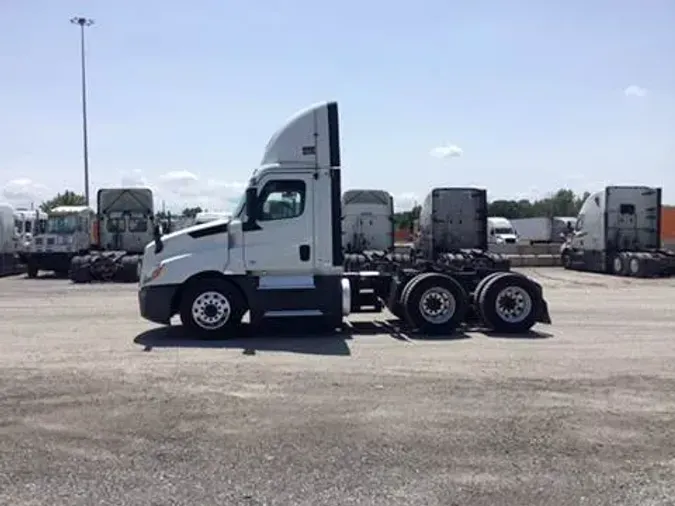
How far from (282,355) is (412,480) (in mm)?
5941

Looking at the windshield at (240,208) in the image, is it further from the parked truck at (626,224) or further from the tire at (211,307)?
the parked truck at (626,224)

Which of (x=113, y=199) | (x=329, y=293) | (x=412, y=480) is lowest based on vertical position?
(x=412, y=480)

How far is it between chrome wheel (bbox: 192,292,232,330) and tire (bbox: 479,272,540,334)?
4.36m

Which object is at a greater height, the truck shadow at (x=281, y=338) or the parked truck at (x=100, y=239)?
the parked truck at (x=100, y=239)

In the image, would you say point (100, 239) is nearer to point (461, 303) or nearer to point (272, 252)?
point (272, 252)

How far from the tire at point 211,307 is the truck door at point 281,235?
55 centimetres

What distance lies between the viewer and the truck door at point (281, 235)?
529 inches

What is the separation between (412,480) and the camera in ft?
19.1

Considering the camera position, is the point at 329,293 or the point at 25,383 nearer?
the point at 25,383

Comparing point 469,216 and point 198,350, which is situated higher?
point 469,216

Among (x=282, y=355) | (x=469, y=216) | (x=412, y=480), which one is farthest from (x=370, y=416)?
(x=469, y=216)

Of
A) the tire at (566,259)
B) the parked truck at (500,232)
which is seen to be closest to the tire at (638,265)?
the tire at (566,259)

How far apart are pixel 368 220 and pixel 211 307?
20.6 m

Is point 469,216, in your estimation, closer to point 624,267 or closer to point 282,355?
point 624,267
